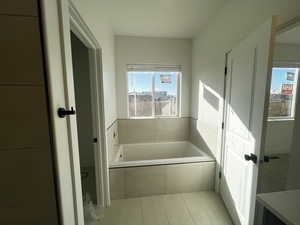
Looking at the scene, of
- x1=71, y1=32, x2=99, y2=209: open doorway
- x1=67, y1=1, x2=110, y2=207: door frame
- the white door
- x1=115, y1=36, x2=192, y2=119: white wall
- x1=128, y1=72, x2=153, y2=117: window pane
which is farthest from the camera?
x1=128, y1=72, x2=153, y2=117: window pane

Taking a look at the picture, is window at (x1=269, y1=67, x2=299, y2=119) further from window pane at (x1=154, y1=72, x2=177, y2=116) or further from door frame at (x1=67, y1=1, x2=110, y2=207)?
door frame at (x1=67, y1=1, x2=110, y2=207)

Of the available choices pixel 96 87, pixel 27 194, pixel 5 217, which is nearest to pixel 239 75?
pixel 96 87

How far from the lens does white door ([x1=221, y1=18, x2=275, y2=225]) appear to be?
115 centimetres

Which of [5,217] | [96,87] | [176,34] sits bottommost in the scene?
[5,217]

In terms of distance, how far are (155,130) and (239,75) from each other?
78.1 inches

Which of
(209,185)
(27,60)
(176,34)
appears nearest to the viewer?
(27,60)

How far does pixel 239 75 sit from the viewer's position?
151 cm

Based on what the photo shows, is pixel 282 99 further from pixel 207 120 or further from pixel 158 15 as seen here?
pixel 158 15

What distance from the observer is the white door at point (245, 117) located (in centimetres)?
115

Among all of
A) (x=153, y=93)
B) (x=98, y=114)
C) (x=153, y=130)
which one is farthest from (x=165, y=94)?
(x=98, y=114)

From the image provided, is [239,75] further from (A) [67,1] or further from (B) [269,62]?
(A) [67,1]

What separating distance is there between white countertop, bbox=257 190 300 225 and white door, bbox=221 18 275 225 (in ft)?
1.24

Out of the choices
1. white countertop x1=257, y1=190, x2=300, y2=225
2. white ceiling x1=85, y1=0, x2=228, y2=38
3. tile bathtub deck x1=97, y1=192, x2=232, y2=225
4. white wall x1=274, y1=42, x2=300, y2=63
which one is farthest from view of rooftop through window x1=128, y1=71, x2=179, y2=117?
white countertop x1=257, y1=190, x2=300, y2=225

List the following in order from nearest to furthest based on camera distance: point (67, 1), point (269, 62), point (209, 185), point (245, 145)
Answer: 1. point (67, 1)
2. point (269, 62)
3. point (245, 145)
4. point (209, 185)
